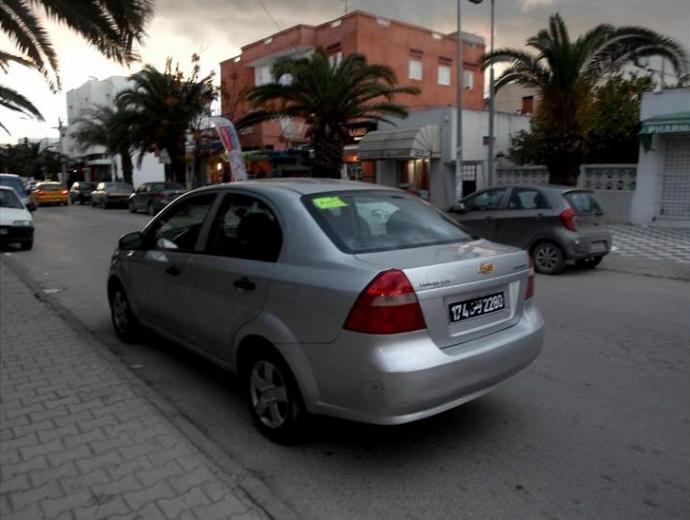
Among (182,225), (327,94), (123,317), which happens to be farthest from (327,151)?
(182,225)

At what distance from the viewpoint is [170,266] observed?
467 centimetres

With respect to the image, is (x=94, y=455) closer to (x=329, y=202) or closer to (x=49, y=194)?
(x=329, y=202)

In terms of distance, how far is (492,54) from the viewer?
16.7 m

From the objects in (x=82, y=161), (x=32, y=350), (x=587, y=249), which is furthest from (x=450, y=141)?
(x=82, y=161)

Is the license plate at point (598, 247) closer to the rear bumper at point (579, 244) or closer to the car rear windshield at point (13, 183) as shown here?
the rear bumper at point (579, 244)

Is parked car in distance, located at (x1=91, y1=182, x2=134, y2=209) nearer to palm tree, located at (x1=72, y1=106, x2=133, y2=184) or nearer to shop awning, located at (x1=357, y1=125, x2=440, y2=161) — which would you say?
palm tree, located at (x1=72, y1=106, x2=133, y2=184)

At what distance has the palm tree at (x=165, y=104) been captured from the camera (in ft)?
94.1

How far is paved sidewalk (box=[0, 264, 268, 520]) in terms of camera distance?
2.92 metres

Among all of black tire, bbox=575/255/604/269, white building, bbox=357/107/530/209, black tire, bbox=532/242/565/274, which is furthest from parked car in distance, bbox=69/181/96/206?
black tire, bbox=575/255/604/269

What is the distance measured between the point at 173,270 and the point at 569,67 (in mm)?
13899

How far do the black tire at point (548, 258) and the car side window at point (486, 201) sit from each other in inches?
46.7

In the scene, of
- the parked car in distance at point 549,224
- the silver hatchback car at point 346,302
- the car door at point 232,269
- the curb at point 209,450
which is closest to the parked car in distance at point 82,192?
the parked car in distance at point 549,224

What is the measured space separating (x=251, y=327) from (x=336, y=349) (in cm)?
75

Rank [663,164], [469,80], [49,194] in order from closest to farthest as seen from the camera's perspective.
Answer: [663,164], [49,194], [469,80]
